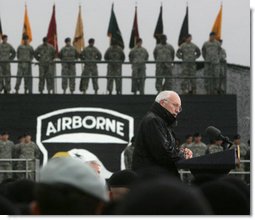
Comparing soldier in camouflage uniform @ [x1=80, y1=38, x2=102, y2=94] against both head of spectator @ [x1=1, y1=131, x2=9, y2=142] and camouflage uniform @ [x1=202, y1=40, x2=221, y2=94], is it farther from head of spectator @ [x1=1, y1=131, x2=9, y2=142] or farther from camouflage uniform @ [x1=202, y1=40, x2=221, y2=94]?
head of spectator @ [x1=1, y1=131, x2=9, y2=142]

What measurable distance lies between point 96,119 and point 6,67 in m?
2.73

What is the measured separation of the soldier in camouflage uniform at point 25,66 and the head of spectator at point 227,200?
20.5 m

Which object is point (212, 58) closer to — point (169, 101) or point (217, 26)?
point (217, 26)

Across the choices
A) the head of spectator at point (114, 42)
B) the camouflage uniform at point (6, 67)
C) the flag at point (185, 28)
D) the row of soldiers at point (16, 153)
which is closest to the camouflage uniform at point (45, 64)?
the camouflage uniform at point (6, 67)

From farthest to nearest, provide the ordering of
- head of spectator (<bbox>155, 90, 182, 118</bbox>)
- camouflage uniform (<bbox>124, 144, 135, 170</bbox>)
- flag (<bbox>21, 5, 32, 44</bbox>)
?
1. flag (<bbox>21, 5, 32, 44</bbox>)
2. camouflage uniform (<bbox>124, 144, 135, 170</bbox>)
3. head of spectator (<bbox>155, 90, 182, 118</bbox>)

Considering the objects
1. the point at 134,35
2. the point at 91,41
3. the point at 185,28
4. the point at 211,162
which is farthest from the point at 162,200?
the point at 134,35

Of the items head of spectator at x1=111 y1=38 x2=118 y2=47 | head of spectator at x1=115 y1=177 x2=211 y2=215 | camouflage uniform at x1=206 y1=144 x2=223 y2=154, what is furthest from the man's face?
head of spectator at x1=111 y1=38 x2=118 y2=47

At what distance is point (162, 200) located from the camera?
260 centimetres

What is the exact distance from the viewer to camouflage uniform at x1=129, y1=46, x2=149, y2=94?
2434 cm

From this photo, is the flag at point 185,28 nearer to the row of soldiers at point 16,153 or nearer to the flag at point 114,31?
the flag at point 114,31

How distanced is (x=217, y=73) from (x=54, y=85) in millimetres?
4130

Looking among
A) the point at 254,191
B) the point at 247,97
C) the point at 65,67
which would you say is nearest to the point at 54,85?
the point at 65,67

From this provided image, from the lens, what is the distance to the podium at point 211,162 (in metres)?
6.80

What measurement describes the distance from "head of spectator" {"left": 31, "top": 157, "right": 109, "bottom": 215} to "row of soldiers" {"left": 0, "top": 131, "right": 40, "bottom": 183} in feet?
58.2
